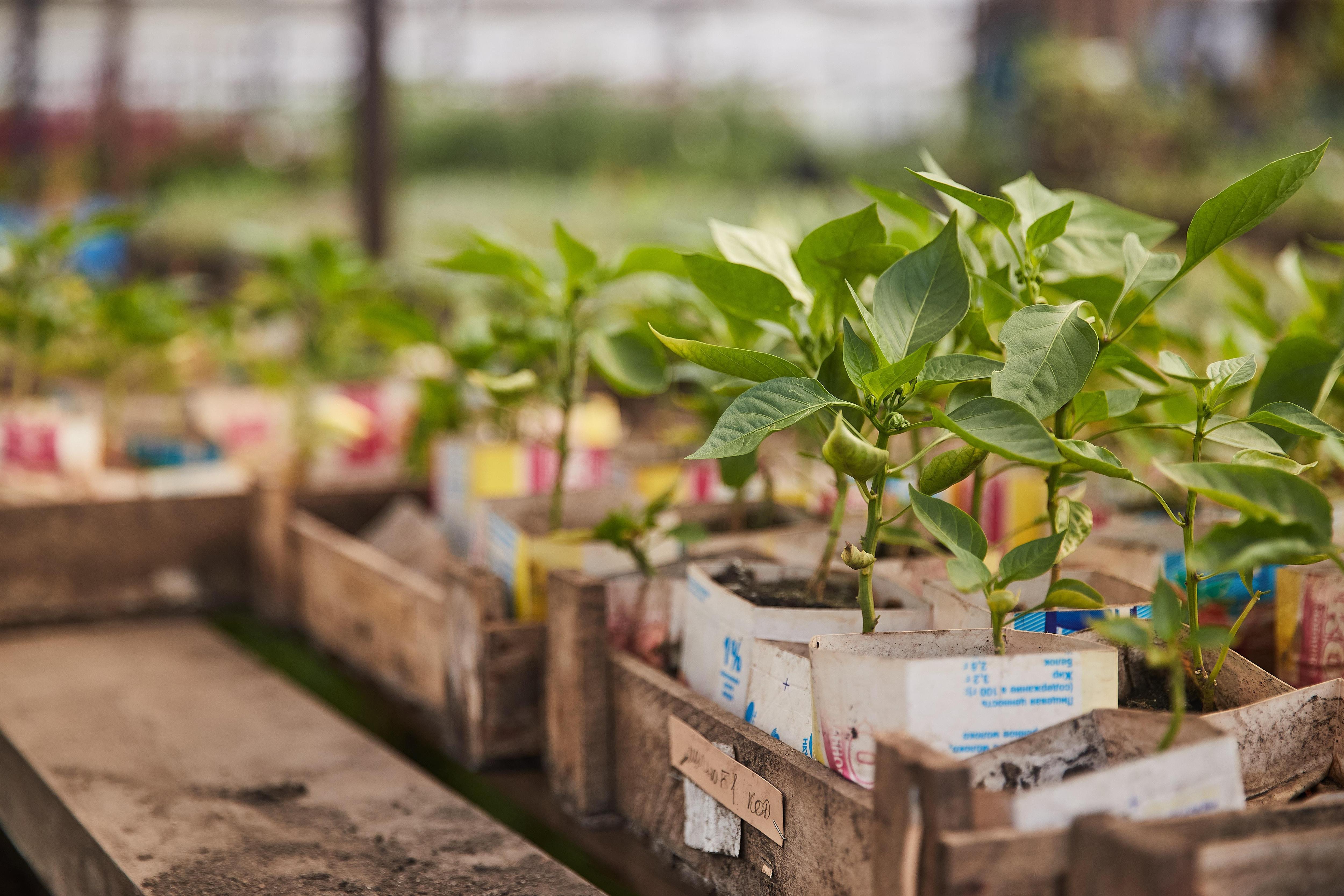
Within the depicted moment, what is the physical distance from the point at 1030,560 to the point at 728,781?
24cm

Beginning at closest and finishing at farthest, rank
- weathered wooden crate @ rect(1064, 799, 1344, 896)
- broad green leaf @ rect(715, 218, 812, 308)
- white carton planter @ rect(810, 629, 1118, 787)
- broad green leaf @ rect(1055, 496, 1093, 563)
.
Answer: weathered wooden crate @ rect(1064, 799, 1344, 896) < white carton planter @ rect(810, 629, 1118, 787) < broad green leaf @ rect(1055, 496, 1093, 563) < broad green leaf @ rect(715, 218, 812, 308)

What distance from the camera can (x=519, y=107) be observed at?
6480 mm

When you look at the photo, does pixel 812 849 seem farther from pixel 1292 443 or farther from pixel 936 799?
pixel 1292 443

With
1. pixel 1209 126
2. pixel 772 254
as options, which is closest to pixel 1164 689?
pixel 772 254

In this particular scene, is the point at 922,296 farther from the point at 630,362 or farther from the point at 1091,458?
the point at 630,362

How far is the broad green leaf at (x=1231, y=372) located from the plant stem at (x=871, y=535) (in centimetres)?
20

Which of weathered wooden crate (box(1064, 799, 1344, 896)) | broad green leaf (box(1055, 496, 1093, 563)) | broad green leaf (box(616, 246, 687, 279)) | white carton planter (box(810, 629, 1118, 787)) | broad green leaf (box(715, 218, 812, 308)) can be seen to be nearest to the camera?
weathered wooden crate (box(1064, 799, 1344, 896))

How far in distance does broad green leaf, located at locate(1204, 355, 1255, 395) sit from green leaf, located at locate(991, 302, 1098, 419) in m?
0.10

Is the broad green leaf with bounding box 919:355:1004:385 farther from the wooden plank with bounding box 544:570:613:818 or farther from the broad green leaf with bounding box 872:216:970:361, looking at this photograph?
the wooden plank with bounding box 544:570:613:818

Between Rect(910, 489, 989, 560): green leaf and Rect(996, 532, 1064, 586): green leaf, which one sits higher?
Rect(910, 489, 989, 560): green leaf

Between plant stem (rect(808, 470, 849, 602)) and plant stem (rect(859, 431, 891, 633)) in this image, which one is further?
plant stem (rect(808, 470, 849, 602))

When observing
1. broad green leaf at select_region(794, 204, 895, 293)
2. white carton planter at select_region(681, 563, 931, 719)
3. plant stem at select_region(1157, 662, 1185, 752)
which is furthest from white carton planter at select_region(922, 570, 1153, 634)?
broad green leaf at select_region(794, 204, 895, 293)

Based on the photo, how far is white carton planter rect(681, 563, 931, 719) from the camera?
74 centimetres

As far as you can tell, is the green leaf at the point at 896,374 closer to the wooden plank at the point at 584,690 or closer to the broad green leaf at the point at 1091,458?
the broad green leaf at the point at 1091,458
